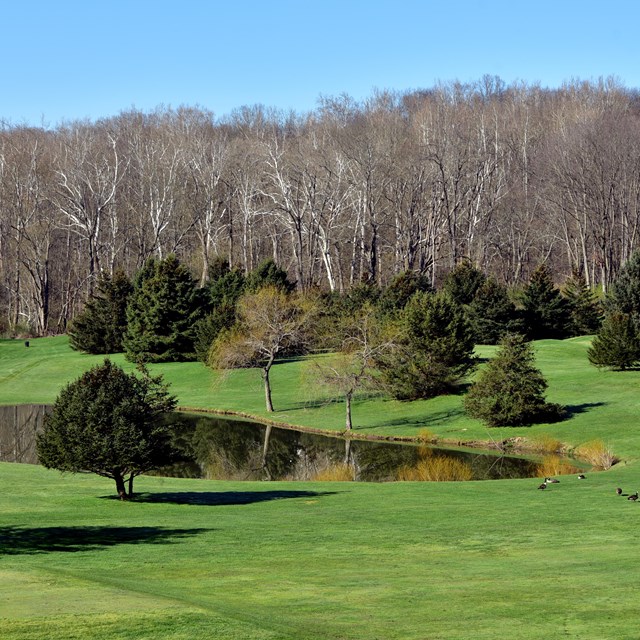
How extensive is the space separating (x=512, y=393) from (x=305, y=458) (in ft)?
37.8

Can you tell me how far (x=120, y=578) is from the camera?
62.9 ft

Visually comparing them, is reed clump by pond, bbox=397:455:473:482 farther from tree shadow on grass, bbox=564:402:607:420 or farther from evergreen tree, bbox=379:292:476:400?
evergreen tree, bbox=379:292:476:400

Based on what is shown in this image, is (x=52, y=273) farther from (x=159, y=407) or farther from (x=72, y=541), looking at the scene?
(x=72, y=541)

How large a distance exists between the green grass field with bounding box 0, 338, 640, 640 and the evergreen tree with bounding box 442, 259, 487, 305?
38733 millimetres

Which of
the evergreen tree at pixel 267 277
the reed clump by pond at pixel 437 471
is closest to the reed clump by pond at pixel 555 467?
the reed clump by pond at pixel 437 471

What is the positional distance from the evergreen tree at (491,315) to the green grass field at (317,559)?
105ft

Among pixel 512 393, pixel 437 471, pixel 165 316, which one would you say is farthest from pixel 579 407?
pixel 165 316

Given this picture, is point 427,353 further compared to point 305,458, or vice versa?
point 427,353

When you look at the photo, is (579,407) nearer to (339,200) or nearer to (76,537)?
(76,537)

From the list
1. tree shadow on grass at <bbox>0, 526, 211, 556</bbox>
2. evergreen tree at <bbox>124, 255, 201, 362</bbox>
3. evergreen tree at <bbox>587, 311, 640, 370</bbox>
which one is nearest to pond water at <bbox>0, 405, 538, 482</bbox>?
tree shadow on grass at <bbox>0, 526, 211, 556</bbox>

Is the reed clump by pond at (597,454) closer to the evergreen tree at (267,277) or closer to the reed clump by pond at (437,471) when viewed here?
the reed clump by pond at (437,471)

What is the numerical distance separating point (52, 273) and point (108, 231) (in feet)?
28.9

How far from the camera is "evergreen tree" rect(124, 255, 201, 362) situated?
7869 cm

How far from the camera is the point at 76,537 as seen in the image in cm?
2453
